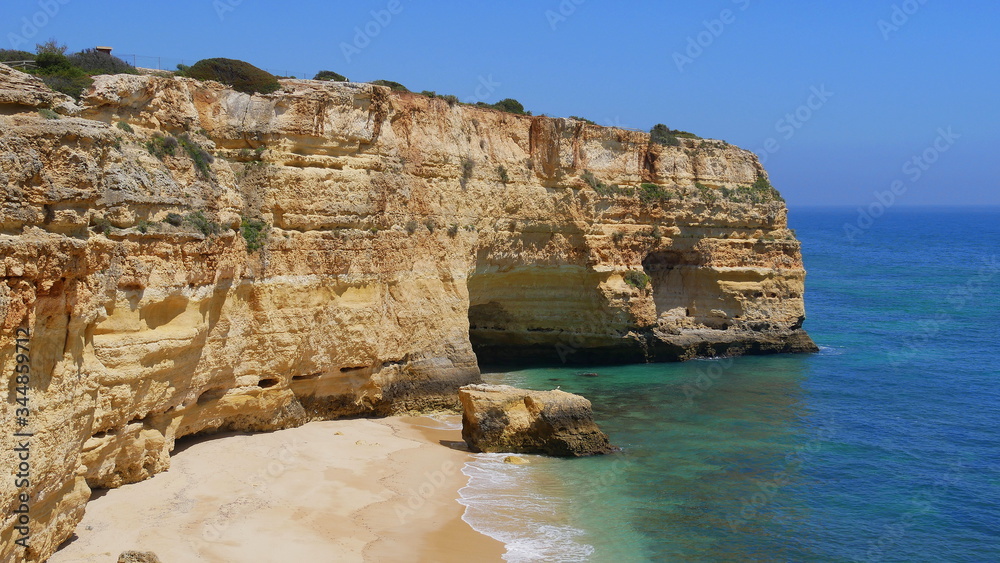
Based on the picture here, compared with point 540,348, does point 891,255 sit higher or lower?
higher

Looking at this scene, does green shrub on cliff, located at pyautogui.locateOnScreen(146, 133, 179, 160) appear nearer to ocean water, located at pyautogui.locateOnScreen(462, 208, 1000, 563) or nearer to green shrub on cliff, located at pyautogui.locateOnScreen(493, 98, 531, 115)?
ocean water, located at pyautogui.locateOnScreen(462, 208, 1000, 563)

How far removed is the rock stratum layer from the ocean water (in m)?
3.79

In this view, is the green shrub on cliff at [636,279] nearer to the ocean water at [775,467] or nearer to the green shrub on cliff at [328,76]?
the ocean water at [775,467]

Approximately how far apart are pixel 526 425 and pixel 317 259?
7051 millimetres

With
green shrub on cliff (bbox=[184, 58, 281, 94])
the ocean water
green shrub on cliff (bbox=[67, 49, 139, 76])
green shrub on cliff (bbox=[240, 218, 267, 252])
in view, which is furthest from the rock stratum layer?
the ocean water

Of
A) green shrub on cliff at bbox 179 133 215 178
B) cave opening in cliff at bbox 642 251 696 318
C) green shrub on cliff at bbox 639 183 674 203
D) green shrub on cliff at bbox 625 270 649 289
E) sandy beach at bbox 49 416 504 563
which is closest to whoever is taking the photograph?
sandy beach at bbox 49 416 504 563

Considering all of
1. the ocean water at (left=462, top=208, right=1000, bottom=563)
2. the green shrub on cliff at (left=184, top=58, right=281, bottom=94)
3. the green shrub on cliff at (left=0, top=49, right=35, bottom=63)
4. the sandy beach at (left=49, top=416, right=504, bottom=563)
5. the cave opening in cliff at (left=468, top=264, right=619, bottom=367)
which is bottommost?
the sandy beach at (left=49, top=416, right=504, bottom=563)

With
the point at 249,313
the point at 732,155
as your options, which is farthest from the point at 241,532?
the point at 732,155

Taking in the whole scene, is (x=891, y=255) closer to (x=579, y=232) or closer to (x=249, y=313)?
(x=579, y=232)

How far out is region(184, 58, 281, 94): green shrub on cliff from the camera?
80.4 ft

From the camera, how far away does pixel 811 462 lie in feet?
79.6

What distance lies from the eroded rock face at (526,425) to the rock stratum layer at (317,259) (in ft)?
11.9

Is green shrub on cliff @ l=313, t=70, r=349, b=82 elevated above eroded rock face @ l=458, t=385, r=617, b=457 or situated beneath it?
elevated above

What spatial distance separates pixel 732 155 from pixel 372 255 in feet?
78.3
